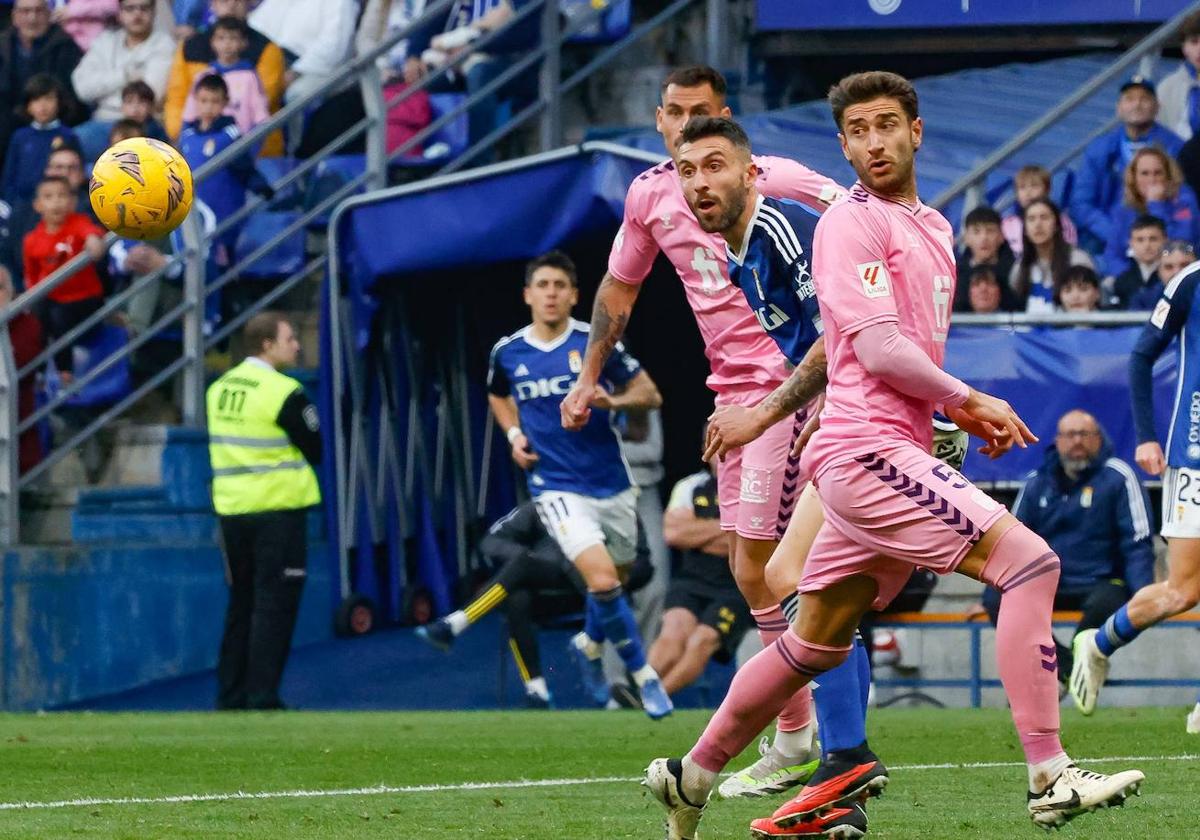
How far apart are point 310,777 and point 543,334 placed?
5.04 m

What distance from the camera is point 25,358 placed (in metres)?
15.2

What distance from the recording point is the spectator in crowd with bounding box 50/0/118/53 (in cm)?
1856

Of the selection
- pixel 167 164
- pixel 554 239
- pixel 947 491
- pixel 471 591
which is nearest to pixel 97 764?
pixel 167 164

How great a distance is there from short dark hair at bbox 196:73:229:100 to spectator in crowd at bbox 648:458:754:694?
5.08 meters

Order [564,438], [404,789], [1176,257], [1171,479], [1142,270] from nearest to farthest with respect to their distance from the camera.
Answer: [404,789], [1171,479], [564,438], [1176,257], [1142,270]

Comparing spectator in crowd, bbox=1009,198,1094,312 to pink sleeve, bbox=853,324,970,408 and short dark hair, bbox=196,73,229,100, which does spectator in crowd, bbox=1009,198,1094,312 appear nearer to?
short dark hair, bbox=196,73,229,100

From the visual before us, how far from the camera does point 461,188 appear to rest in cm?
A: 1474

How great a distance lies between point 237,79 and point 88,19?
224 centimetres

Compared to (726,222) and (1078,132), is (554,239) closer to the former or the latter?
(1078,132)

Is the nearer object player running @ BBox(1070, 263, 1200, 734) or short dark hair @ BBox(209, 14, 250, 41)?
player running @ BBox(1070, 263, 1200, 734)

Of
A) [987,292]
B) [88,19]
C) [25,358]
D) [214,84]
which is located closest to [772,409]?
[987,292]

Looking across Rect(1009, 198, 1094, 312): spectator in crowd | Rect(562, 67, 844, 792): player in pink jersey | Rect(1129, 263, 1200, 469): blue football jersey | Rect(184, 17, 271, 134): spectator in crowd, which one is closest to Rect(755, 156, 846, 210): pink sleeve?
Rect(562, 67, 844, 792): player in pink jersey

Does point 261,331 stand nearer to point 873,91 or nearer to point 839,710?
point 839,710

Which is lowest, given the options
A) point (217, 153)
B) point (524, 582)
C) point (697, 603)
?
point (697, 603)
